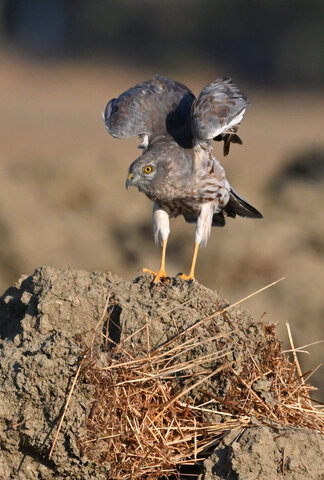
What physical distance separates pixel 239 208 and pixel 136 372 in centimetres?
337

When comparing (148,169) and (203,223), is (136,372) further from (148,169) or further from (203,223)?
(203,223)

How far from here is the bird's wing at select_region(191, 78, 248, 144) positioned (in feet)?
24.1

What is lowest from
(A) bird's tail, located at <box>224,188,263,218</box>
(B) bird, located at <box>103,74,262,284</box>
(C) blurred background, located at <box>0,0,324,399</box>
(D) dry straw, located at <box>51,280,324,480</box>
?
(D) dry straw, located at <box>51,280,324,480</box>

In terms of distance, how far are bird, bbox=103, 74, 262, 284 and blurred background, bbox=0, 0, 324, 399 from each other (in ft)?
11.5

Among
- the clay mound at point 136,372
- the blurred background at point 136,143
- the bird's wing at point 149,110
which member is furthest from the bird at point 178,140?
the blurred background at point 136,143

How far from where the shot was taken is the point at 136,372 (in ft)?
17.2

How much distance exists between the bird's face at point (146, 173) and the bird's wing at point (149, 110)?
28cm

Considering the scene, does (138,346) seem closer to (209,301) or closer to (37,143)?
(209,301)

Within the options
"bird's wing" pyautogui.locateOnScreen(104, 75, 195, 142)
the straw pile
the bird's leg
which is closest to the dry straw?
the straw pile

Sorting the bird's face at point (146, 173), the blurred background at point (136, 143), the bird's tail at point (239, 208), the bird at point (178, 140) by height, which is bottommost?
the bird's face at point (146, 173)

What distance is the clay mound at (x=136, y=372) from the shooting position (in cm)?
510

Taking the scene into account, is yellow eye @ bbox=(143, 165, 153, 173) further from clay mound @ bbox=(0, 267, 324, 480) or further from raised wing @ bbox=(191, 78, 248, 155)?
clay mound @ bbox=(0, 267, 324, 480)

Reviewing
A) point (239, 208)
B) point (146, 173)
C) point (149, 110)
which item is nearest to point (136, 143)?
point (239, 208)

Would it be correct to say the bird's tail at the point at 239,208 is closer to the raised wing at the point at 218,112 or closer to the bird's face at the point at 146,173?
the raised wing at the point at 218,112
